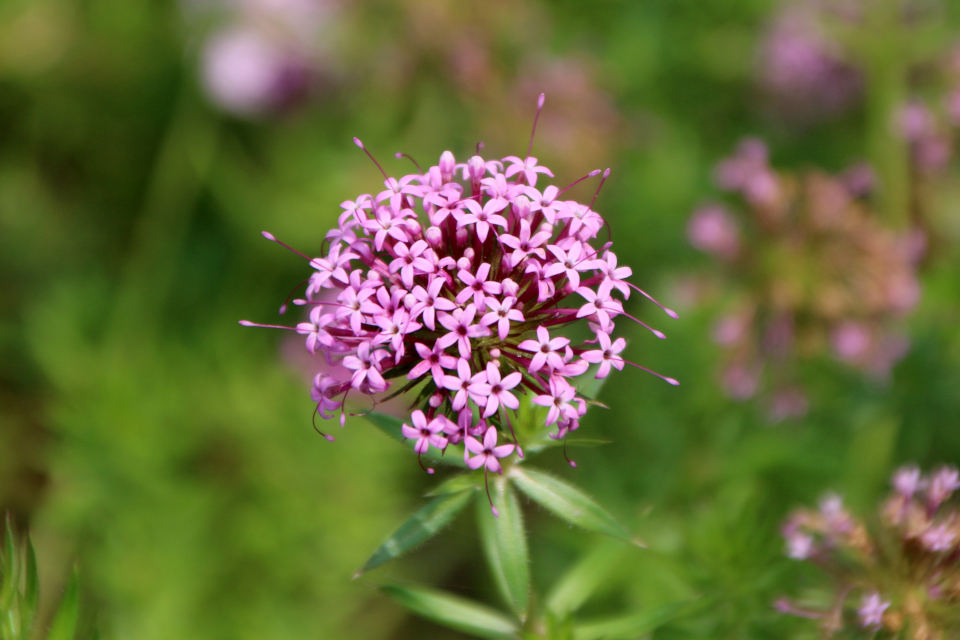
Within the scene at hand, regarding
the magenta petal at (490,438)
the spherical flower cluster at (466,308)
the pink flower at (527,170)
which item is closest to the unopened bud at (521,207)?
the spherical flower cluster at (466,308)

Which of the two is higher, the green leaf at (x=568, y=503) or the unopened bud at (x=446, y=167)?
the unopened bud at (x=446, y=167)

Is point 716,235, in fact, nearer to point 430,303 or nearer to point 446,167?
point 446,167

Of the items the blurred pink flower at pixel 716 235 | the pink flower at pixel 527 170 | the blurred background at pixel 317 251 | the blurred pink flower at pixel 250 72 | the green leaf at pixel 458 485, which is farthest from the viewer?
the blurred pink flower at pixel 250 72

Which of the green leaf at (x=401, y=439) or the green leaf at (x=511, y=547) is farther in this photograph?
the green leaf at (x=401, y=439)

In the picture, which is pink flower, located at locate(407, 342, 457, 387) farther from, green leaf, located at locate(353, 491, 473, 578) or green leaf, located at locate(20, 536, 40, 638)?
green leaf, located at locate(20, 536, 40, 638)

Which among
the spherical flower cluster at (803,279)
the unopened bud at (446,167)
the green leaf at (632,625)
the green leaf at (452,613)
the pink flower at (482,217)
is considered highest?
the spherical flower cluster at (803,279)

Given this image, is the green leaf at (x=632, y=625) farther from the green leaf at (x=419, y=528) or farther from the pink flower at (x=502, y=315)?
the pink flower at (x=502, y=315)

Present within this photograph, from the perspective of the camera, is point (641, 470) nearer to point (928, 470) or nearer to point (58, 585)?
point (928, 470)

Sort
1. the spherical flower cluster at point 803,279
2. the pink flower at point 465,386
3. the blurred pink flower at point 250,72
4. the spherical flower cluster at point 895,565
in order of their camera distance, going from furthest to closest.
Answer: the blurred pink flower at point 250,72 < the spherical flower cluster at point 803,279 < the spherical flower cluster at point 895,565 < the pink flower at point 465,386
